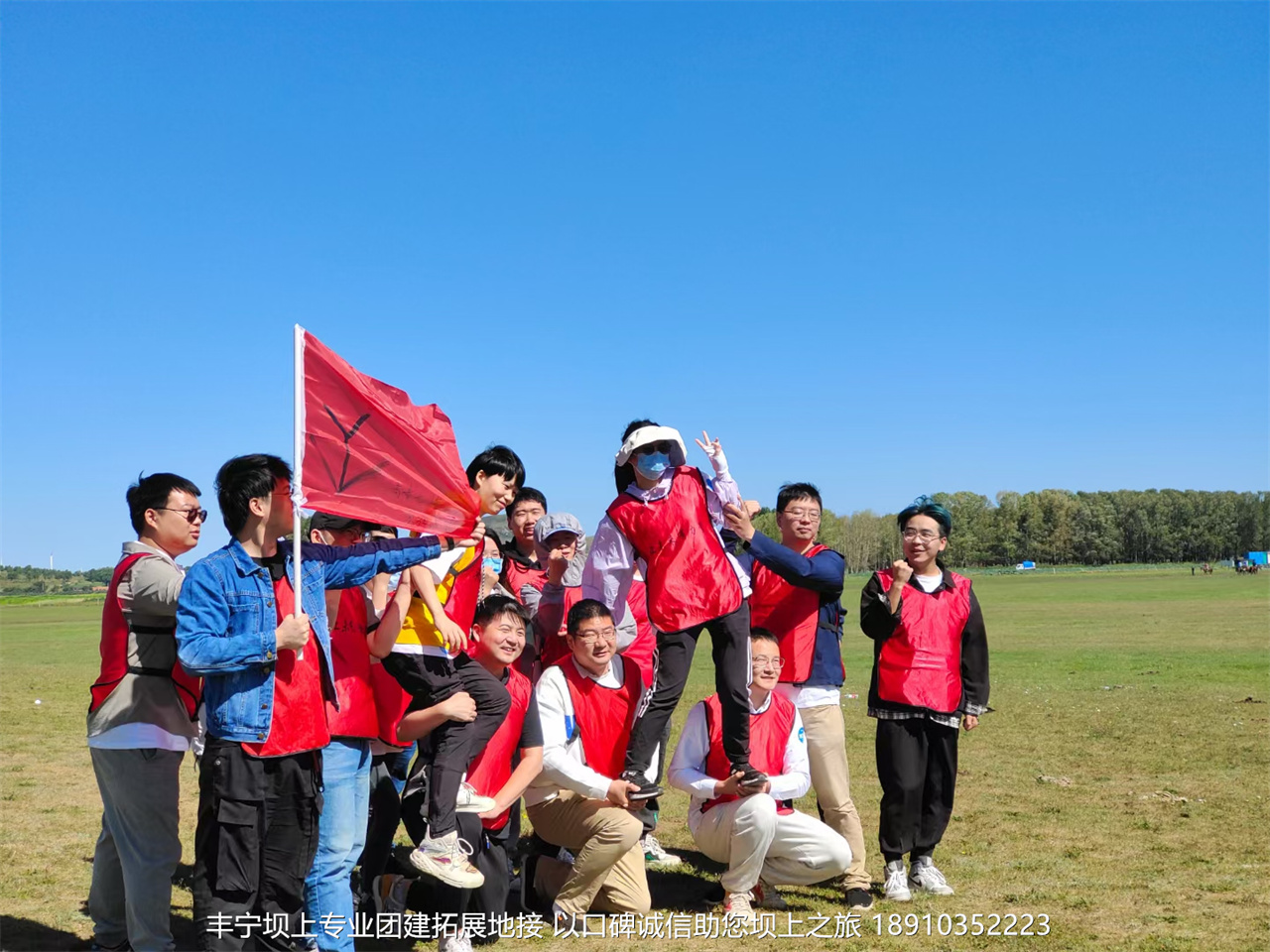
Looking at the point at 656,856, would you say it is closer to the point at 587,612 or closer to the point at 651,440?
the point at 587,612

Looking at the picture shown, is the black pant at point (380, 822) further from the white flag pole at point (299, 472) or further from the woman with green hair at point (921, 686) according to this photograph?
the woman with green hair at point (921, 686)

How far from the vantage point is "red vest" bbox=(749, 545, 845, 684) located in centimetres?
721

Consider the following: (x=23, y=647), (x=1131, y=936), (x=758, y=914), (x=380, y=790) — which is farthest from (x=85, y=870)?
(x=23, y=647)

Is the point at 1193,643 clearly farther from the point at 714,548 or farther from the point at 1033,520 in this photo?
the point at 1033,520

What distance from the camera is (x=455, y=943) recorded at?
568 centimetres

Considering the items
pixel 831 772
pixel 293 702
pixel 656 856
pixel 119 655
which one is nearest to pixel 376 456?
pixel 293 702

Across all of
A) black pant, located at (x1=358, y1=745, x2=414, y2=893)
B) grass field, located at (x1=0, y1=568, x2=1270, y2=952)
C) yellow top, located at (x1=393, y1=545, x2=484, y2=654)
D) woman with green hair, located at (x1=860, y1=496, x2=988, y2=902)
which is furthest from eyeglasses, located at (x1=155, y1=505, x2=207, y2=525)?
woman with green hair, located at (x1=860, y1=496, x2=988, y2=902)

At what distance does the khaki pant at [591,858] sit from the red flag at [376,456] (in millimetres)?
1942

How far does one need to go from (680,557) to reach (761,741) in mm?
1423

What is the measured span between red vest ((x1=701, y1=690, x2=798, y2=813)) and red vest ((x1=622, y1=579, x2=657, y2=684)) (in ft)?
1.63

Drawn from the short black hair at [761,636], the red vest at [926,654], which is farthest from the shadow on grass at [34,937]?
the red vest at [926,654]

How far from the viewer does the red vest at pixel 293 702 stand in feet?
15.4

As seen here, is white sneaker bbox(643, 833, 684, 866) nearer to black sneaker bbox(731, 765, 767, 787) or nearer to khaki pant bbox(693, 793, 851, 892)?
khaki pant bbox(693, 793, 851, 892)

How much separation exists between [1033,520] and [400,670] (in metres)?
151
